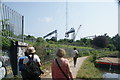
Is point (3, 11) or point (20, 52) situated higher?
point (3, 11)

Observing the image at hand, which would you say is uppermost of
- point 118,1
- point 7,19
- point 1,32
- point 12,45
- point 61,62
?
point 118,1

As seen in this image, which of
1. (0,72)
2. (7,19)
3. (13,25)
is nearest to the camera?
(0,72)

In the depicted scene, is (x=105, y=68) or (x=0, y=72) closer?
(x=0, y=72)

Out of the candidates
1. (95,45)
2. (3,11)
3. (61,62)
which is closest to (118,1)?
(61,62)

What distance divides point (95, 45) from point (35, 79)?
67390 mm

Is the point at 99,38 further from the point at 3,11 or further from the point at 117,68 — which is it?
the point at 3,11

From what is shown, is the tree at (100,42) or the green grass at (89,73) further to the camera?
the tree at (100,42)

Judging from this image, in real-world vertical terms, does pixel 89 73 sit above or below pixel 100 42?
below

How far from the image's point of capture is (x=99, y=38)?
238 ft

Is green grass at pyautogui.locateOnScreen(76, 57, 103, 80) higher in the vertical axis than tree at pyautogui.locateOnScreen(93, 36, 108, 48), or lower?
lower

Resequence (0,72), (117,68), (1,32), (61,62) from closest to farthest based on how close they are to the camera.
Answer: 1. (61,62)
2. (0,72)
3. (1,32)
4. (117,68)

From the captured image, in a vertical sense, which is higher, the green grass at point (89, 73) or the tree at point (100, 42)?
the tree at point (100, 42)

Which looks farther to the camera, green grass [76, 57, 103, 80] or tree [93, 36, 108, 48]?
tree [93, 36, 108, 48]

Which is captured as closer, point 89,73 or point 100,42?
point 89,73
